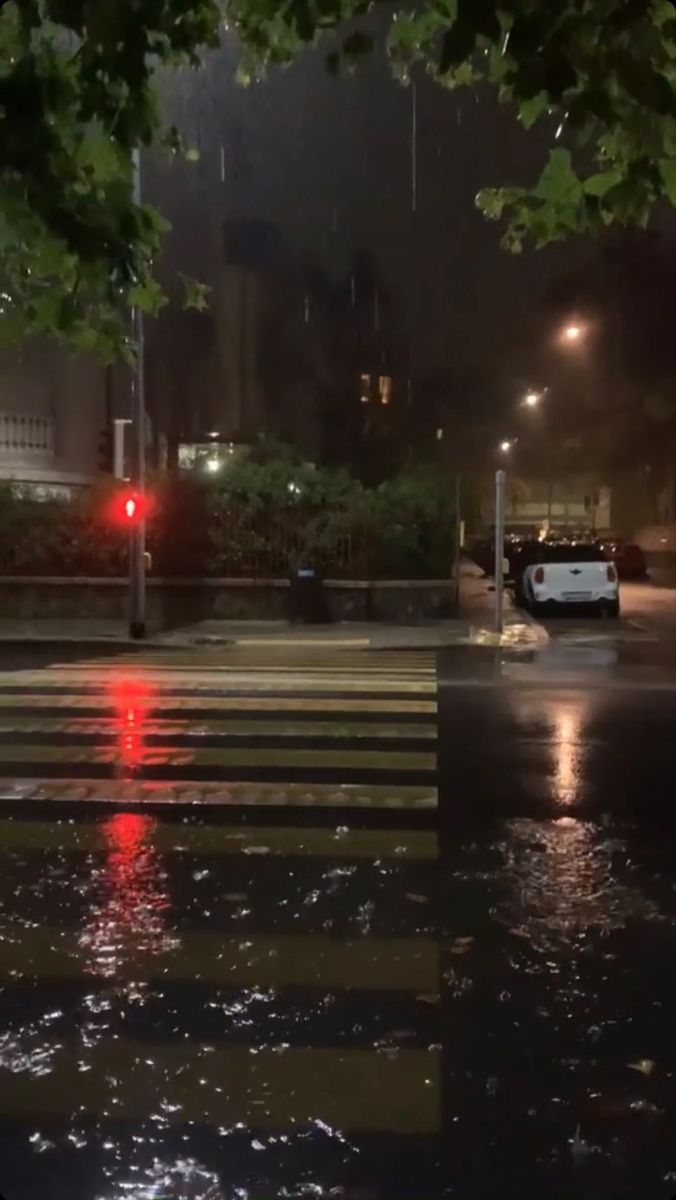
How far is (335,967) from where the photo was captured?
17.3ft

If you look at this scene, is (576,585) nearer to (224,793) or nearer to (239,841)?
(224,793)

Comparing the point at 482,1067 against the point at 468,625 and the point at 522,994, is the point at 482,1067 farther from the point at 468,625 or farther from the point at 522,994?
the point at 468,625

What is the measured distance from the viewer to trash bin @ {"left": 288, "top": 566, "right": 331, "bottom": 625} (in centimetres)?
2386

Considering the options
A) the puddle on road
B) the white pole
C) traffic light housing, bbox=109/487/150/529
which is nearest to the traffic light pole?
traffic light housing, bbox=109/487/150/529

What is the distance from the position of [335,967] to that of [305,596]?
61.5 feet

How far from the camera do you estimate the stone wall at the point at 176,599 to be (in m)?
24.8

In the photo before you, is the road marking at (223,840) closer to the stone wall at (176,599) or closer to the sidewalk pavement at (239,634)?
the sidewalk pavement at (239,634)

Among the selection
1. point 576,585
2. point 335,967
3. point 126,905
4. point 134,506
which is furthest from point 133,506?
point 335,967

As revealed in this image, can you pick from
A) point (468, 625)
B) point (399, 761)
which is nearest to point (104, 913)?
point (399, 761)

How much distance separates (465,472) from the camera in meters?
32.3

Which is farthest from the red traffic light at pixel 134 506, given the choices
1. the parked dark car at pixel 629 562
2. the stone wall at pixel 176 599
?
the parked dark car at pixel 629 562

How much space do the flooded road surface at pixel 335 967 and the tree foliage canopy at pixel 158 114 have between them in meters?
2.90

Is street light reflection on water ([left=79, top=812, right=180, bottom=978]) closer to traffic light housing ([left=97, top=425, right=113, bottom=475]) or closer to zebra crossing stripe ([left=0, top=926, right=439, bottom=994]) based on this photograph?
zebra crossing stripe ([left=0, top=926, right=439, bottom=994])

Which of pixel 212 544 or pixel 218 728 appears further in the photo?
pixel 212 544
